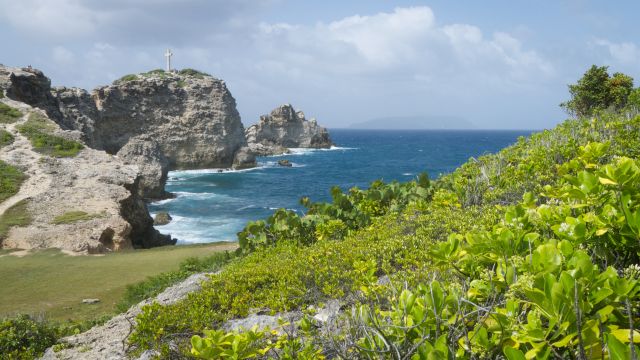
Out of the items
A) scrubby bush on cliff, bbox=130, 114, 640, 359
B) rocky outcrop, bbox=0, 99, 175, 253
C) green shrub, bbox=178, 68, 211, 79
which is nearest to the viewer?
scrubby bush on cliff, bbox=130, 114, 640, 359

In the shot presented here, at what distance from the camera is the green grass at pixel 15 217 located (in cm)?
1922

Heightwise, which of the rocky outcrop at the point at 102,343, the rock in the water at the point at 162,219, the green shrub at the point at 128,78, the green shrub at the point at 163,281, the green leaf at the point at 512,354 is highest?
the green shrub at the point at 128,78

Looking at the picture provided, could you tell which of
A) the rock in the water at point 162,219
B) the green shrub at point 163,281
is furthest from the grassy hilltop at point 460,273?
the rock in the water at point 162,219

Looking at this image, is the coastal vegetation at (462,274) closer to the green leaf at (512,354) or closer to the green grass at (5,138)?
the green leaf at (512,354)

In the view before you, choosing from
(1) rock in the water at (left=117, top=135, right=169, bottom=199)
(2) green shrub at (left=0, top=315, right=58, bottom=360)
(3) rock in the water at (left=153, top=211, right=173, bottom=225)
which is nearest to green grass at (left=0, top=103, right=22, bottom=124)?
(1) rock in the water at (left=117, top=135, right=169, bottom=199)

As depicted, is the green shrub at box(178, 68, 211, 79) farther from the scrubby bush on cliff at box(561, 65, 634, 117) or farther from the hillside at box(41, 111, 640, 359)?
the hillside at box(41, 111, 640, 359)

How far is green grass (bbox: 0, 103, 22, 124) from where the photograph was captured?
112 feet

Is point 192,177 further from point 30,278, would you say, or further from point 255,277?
point 255,277

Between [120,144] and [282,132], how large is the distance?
47.4 m

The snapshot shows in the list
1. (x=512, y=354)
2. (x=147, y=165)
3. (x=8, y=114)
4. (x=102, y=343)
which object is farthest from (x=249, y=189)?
(x=512, y=354)

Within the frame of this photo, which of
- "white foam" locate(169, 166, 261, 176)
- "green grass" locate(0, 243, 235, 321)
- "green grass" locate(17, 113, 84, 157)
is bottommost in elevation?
"white foam" locate(169, 166, 261, 176)

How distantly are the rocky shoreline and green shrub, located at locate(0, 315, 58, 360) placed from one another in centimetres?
1108

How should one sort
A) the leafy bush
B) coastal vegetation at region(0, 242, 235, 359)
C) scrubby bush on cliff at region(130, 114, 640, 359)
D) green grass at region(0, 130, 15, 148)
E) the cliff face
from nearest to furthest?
1. scrubby bush on cliff at region(130, 114, 640, 359)
2. coastal vegetation at region(0, 242, 235, 359)
3. the leafy bush
4. green grass at region(0, 130, 15, 148)
5. the cliff face

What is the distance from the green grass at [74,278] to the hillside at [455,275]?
394 cm
